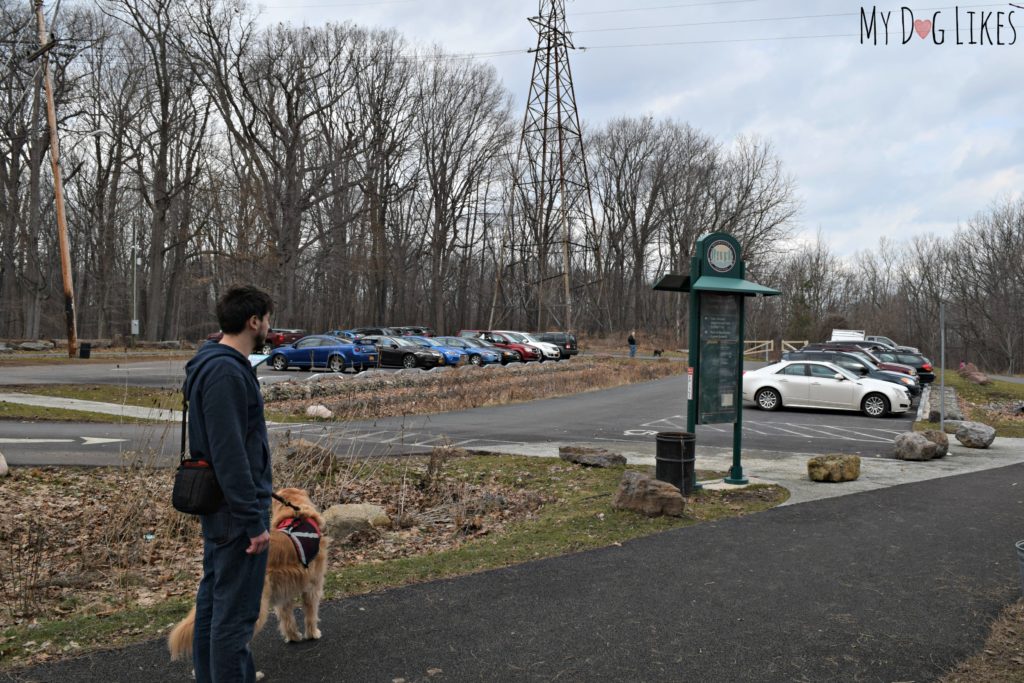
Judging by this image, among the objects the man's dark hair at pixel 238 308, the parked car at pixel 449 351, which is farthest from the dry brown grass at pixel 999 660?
the parked car at pixel 449 351

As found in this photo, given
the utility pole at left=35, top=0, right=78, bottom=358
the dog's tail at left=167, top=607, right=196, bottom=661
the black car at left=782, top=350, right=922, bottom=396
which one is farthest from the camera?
the utility pole at left=35, top=0, right=78, bottom=358

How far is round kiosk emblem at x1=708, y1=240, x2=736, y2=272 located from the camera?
10.3m

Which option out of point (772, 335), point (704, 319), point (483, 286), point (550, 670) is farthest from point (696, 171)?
point (550, 670)

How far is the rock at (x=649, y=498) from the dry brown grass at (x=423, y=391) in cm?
878

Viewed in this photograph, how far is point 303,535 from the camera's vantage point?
4355mm

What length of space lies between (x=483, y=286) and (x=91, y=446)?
6076cm

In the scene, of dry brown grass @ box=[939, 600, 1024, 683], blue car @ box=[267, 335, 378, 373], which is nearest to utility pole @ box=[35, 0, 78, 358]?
blue car @ box=[267, 335, 378, 373]

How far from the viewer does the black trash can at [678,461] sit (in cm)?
963

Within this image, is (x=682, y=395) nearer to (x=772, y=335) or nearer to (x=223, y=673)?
(x=223, y=673)

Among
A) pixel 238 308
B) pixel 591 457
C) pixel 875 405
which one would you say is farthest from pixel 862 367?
pixel 238 308

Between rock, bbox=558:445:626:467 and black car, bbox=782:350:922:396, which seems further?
black car, bbox=782:350:922:396

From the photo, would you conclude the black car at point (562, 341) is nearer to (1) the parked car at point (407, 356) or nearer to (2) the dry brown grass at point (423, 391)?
(1) the parked car at point (407, 356)

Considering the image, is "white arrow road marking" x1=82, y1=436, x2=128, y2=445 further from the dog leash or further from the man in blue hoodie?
the man in blue hoodie

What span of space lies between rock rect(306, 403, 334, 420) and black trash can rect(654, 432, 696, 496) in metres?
10.6
